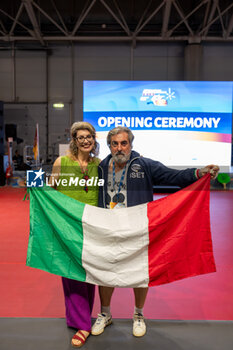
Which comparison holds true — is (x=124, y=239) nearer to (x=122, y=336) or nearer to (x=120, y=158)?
(x=120, y=158)

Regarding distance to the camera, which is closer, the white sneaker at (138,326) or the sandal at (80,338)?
the sandal at (80,338)

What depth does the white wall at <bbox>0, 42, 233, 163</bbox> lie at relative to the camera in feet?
37.4

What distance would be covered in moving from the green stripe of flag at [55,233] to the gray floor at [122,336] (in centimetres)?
42

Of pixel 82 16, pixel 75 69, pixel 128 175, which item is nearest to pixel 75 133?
pixel 128 175

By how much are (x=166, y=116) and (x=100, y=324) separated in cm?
651

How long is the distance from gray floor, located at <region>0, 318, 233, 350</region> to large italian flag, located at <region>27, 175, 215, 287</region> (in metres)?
0.37

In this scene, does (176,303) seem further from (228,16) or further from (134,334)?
(228,16)

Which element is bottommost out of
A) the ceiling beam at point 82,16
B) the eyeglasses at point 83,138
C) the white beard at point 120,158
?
the white beard at point 120,158

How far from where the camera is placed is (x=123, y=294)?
2709mm

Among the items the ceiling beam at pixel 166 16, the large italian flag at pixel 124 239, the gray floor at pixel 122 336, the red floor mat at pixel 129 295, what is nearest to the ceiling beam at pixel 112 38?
the ceiling beam at pixel 166 16

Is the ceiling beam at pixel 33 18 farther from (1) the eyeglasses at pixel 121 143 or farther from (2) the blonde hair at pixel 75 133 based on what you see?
(1) the eyeglasses at pixel 121 143

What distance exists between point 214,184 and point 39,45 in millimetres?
7532

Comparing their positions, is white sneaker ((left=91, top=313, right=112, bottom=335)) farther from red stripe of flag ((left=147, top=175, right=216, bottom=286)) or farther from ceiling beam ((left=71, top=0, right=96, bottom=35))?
ceiling beam ((left=71, top=0, right=96, bottom=35))

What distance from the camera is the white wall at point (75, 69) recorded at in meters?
11.4
